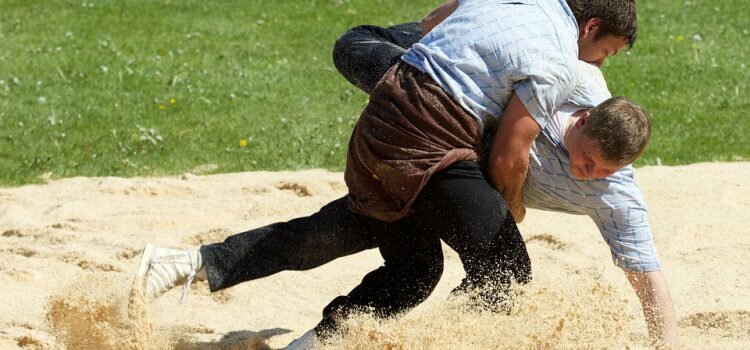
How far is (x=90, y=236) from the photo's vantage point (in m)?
5.39

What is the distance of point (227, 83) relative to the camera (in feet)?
27.2

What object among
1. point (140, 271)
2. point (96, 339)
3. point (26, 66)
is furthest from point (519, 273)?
point (26, 66)

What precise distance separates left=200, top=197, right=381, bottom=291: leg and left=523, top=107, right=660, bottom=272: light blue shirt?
25.0 inches

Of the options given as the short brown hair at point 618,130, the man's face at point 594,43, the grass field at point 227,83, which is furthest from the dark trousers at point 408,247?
the grass field at point 227,83

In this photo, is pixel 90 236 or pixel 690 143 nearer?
pixel 90 236

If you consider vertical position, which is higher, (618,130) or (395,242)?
(618,130)

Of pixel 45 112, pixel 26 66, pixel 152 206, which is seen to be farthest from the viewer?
pixel 26 66

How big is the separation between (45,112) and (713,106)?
4.49 metres

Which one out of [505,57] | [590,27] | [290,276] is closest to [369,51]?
[505,57]

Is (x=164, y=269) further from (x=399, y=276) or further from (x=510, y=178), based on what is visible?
(x=510, y=178)

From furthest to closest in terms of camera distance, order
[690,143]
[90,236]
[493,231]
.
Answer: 1. [690,143]
2. [90,236]
3. [493,231]

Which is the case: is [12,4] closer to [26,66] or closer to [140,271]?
[26,66]

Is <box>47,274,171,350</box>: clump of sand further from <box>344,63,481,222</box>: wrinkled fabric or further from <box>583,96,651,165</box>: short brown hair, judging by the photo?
<box>583,96,651,165</box>: short brown hair

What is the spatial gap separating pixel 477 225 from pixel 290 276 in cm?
174
